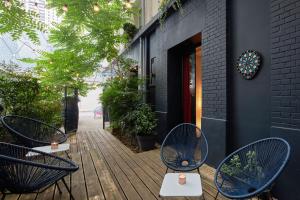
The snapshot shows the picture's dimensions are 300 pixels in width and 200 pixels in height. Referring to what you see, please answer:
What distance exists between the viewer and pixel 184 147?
2.81m

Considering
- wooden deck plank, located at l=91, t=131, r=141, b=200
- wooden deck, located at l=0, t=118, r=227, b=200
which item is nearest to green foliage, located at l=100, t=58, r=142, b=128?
wooden deck, located at l=0, t=118, r=227, b=200

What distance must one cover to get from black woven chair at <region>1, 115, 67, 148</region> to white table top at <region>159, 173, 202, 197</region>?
245 centimetres

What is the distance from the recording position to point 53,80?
264 inches

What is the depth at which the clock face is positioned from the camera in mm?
2750

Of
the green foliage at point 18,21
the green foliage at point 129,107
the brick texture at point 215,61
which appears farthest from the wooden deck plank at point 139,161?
the green foliage at point 18,21

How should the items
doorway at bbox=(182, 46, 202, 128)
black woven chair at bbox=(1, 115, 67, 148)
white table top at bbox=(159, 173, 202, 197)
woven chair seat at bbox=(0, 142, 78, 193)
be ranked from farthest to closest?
doorway at bbox=(182, 46, 202, 128)
black woven chair at bbox=(1, 115, 67, 148)
woven chair seat at bbox=(0, 142, 78, 193)
white table top at bbox=(159, 173, 202, 197)

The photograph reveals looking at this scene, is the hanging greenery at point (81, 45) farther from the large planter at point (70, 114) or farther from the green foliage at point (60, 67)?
the large planter at point (70, 114)

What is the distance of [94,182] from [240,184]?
2.02 meters

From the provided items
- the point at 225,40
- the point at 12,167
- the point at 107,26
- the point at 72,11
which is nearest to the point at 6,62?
the point at 72,11

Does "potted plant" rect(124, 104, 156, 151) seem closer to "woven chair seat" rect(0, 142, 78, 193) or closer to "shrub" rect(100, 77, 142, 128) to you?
"shrub" rect(100, 77, 142, 128)

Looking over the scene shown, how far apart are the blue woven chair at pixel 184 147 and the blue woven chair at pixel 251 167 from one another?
0.53 metres

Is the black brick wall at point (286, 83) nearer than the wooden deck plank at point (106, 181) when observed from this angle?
Yes

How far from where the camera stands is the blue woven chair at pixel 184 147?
2636 mm

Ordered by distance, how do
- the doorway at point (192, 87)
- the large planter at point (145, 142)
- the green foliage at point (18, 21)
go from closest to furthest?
the green foliage at point (18, 21) → the doorway at point (192, 87) → the large planter at point (145, 142)
